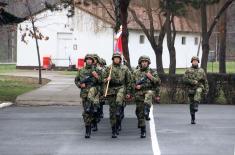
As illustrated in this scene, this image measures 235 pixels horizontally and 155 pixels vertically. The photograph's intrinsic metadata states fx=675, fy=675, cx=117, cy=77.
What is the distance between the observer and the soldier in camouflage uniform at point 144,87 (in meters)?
14.6

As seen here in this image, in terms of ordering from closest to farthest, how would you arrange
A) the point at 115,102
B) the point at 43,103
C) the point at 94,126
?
1. the point at 115,102
2. the point at 94,126
3. the point at 43,103

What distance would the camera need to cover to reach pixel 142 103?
14695 mm

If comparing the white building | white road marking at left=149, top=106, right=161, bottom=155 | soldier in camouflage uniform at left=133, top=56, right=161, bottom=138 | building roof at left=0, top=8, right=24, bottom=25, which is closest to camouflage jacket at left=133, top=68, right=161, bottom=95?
soldier in camouflage uniform at left=133, top=56, right=161, bottom=138

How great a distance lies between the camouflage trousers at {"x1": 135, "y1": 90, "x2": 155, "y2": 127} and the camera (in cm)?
1455

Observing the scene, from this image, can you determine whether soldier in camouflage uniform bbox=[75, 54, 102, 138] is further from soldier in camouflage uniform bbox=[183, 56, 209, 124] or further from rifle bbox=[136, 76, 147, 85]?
soldier in camouflage uniform bbox=[183, 56, 209, 124]

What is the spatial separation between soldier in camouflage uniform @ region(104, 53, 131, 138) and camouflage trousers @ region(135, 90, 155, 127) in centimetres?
30

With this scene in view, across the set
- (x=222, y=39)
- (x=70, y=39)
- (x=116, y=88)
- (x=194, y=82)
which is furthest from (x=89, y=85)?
(x=70, y=39)

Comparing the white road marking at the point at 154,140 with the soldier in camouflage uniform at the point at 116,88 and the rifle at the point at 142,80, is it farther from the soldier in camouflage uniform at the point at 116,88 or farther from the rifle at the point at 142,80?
the rifle at the point at 142,80

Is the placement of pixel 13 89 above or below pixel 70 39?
below

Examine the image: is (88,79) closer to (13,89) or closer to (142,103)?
(142,103)

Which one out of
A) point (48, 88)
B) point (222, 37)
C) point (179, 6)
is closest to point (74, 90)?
point (48, 88)

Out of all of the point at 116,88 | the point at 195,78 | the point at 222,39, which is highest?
the point at 222,39

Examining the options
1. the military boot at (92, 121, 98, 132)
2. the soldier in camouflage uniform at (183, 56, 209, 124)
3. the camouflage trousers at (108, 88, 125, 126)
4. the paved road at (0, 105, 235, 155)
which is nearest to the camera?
the paved road at (0, 105, 235, 155)

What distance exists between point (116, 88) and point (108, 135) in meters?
1.11
